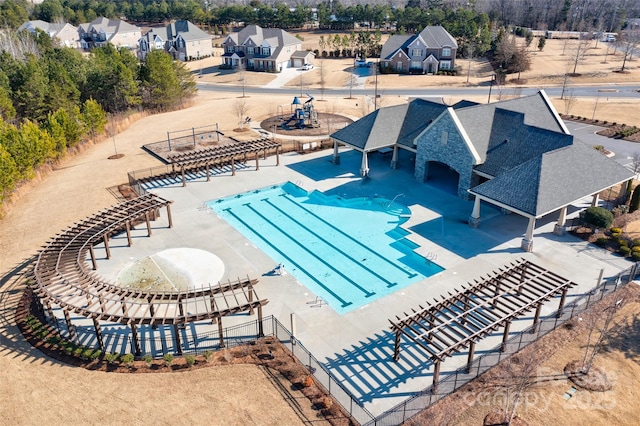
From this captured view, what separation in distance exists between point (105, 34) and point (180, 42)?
117 ft

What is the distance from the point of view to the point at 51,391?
21.3 m

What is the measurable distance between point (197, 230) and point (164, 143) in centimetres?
2392

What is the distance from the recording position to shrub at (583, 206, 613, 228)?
109 ft

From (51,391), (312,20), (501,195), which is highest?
(312,20)

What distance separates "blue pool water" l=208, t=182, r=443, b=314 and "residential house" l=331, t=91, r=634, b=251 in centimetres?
637

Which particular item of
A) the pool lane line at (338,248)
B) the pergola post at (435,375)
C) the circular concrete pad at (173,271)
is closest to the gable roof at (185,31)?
the pool lane line at (338,248)

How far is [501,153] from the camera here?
37781mm

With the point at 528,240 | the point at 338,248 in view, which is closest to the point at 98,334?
the point at 338,248

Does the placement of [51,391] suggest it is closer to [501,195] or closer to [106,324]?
[106,324]

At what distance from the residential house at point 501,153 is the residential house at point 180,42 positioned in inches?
3604

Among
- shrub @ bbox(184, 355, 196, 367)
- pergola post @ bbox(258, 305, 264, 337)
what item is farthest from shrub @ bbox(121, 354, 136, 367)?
pergola post @ bbox(258, 305, 264, 337)

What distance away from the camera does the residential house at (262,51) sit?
10962 centimetres

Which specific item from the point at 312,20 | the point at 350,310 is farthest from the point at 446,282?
the point at 312,20

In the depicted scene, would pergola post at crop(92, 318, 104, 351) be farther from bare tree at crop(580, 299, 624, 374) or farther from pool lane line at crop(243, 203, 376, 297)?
bare tree at crop(580, 299, 624, 374)
